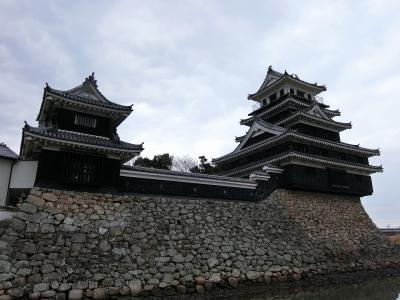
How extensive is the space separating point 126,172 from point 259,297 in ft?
24.5

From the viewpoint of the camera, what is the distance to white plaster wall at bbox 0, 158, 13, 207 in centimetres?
1360

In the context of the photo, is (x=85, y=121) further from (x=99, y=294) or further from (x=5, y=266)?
(x=99, y=294)

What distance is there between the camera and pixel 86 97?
48.7 feet

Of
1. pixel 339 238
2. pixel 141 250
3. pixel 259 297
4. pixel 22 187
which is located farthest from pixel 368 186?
pixel 22 187

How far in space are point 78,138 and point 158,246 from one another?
17.9 feet

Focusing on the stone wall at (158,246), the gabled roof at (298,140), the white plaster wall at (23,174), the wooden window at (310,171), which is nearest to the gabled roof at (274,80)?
the gabled roof at (298,140)

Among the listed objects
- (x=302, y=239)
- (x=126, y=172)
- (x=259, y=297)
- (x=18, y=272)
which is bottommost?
(x=259, y=297)

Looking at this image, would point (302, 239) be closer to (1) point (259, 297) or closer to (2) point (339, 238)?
(2) point (339, 238)

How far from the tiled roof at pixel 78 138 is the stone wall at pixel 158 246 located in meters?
2.02

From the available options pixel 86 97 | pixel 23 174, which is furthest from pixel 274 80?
pixel 23 174

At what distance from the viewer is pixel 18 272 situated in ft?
33.1

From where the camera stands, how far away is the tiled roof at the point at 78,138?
1245 cm

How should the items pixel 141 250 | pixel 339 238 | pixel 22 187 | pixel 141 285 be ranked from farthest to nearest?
pixel 339 238, pixel 22 187, pixel 141 250, pixel 141 285

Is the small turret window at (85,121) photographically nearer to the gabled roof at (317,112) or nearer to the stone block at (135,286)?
the stone block at (135,286)
